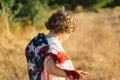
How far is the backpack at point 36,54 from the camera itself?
16.2ft

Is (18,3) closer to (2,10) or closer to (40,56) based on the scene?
(2,10)

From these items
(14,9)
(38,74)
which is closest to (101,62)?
(14,9)

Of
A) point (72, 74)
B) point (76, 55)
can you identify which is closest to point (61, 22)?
point (72, 74)

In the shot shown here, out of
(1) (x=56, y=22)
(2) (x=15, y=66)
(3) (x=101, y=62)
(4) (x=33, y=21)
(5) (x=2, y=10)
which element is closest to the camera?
(1) (x=56, y=22)

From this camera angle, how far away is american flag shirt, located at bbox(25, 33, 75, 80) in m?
4.85

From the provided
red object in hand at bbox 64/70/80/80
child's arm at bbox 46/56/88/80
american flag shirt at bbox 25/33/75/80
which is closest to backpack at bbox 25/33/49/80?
american flag shirt at bbox 25/33/75/80

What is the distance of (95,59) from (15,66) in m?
2.29

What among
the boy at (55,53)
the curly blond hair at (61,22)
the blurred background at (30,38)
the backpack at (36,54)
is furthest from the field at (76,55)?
the curly blond hair at (61,22)

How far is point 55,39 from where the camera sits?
4.92 meters

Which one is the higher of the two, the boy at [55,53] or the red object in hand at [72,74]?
the boy at [55,53]

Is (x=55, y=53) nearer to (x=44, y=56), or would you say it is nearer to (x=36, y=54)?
(x=44, y=56)

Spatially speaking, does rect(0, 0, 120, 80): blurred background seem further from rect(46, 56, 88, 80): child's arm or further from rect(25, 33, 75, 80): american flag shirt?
rect(46, 56, 88, 80): child's arm

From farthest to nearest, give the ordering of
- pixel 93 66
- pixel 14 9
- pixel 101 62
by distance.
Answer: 1. pixel 14 9
2. pixel 101 62
3. pixel 93 66

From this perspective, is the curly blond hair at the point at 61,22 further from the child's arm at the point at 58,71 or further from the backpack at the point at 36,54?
the child's arm at the point at 58,71
